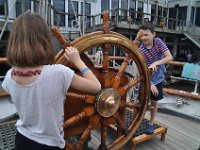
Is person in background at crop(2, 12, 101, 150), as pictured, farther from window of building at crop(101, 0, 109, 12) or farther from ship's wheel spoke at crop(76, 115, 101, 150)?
window of building at crop(101, 0, 109, 12)

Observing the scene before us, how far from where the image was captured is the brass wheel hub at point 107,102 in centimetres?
171

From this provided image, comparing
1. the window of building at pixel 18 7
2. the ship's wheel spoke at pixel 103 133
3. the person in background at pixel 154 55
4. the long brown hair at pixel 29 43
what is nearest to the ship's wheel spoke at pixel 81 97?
the ship's wheel spoke at pixel 103 133

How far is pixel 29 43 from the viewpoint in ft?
3.50

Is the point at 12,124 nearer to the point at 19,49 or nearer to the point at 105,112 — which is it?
the point at 105,112

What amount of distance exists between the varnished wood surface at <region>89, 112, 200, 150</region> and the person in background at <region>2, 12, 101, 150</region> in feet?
4.23

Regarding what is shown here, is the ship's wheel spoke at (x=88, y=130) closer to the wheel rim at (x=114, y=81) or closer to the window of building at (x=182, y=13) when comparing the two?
the wheel rim at (x=114, y=81)

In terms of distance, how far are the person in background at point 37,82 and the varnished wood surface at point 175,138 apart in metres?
1.29

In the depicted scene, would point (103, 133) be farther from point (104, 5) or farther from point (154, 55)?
point (104, 5)

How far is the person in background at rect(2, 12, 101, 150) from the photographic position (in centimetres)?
107

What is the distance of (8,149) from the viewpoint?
202 centimetres

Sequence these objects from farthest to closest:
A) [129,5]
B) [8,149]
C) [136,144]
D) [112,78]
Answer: [129,5] → [136,144] → [8,149] → [112,78]

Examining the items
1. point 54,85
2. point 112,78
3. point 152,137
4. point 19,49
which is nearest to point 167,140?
point 152,137

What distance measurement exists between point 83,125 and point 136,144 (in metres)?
0.85

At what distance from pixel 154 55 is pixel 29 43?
59.2 inches
